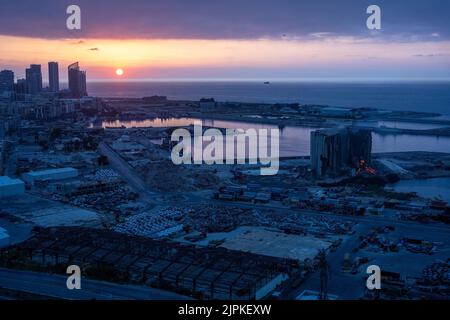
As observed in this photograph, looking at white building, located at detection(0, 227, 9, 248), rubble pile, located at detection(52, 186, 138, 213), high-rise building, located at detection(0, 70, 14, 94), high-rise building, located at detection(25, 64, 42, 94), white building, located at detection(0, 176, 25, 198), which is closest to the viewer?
white building, located at detection(0, 227, 9, 248)

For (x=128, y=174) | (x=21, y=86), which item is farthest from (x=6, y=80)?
(x=128, y=174)

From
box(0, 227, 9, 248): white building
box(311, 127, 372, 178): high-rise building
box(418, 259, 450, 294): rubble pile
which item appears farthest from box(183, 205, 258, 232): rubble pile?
box(311, 127, 372, 178): high-rise building

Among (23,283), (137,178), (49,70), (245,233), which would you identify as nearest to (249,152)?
(137,178)

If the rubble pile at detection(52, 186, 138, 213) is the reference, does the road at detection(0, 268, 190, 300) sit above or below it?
below

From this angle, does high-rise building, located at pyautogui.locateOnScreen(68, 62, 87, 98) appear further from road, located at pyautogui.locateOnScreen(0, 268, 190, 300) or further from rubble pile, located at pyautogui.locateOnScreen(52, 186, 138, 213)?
road, located at pyautogui.locateOnScreen(0, 268, 190, 300)

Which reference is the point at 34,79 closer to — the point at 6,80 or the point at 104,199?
the point at 6,80

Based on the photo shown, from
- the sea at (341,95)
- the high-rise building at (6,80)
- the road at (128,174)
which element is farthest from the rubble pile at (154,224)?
the high-rise building at (6,80)
